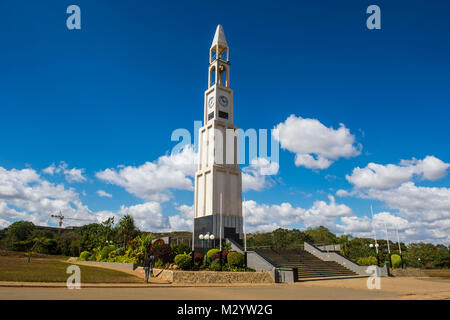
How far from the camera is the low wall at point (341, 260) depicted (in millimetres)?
22969

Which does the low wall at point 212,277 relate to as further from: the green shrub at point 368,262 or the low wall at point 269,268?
the green shrub at point 368,262

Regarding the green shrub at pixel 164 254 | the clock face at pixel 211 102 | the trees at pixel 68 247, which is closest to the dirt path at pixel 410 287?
the green shrub at pixel 164 254

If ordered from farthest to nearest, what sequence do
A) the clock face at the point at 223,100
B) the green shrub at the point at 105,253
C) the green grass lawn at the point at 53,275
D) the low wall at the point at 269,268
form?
the clock face at the point at 223,100
the green shrub at the point at 105,253
the low wall at the point at 269,268
the green grass lawn at the point at 53,275

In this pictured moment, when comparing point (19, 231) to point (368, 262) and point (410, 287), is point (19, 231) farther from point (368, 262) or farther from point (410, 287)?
point (410, 287)

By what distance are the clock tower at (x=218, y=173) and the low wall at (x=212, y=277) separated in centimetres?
1062

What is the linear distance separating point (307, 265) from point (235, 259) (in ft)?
19.8

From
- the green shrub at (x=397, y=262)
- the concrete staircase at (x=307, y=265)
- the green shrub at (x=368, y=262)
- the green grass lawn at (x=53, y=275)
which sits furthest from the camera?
the green shrub at (x=397, y=262)

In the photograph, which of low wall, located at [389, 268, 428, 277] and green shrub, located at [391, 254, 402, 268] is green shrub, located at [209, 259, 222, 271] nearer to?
low wall, located at [389, 268, 428, 277]

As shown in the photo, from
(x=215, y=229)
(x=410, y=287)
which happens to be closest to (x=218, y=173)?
(x=215, y=229)

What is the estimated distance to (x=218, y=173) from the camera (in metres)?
33.3
